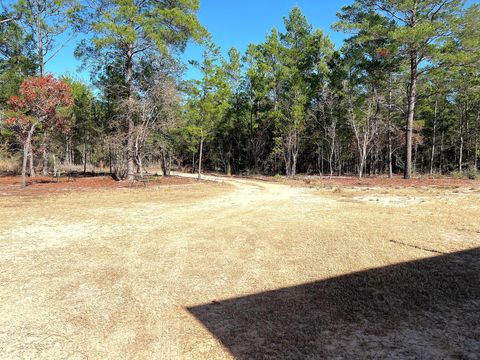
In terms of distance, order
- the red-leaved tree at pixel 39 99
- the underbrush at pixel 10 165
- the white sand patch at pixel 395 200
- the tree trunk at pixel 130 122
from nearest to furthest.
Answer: the white sand patch at pixel 395 200, the red-leaved tree at pixel 39 99, the tree trunk at pixel 130 122, the underbrush at pixel 10 165

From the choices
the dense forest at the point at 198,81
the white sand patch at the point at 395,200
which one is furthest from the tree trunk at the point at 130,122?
the white sand patch at the point at 395,200

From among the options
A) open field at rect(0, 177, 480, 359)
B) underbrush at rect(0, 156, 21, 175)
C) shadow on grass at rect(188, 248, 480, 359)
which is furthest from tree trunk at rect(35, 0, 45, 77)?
shadow on grass at rect(188, 248, 480, 359)

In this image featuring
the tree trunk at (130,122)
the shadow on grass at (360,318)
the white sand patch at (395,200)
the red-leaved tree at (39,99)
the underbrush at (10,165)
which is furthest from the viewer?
the underbrush at (10,165)

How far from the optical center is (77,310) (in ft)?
11.2

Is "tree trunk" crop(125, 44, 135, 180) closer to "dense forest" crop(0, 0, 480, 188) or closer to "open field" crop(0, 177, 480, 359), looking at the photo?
"dense forest" crop(0, 0, 480, 188)

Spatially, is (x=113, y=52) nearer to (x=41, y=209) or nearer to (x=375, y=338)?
(x=41, y=209)

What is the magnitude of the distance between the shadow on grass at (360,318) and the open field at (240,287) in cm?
2

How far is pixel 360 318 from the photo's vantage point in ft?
10.8

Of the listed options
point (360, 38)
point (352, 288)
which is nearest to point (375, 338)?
point (352, 288)

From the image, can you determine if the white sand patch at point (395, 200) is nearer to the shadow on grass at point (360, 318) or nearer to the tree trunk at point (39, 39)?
the shadow on grass at point (360, 318)

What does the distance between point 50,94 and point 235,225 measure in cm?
1204

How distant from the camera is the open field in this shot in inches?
112

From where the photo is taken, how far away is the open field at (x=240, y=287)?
285 cm

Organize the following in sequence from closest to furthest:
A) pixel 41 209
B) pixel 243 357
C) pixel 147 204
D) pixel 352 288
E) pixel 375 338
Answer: pixel 243 357
pixel 375 338
pixel 352 288
pixel 41 209
pixel 147 204
